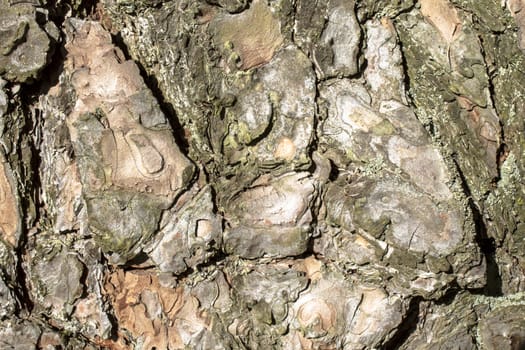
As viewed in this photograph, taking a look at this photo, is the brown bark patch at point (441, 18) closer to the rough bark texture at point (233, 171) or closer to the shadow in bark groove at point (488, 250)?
the rough bark texture at point (233, 171)

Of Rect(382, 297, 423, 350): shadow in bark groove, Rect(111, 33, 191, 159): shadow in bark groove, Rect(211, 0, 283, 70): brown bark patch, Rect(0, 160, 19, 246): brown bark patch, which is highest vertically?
Rect(211, 0, 283, 70): brown bark patch

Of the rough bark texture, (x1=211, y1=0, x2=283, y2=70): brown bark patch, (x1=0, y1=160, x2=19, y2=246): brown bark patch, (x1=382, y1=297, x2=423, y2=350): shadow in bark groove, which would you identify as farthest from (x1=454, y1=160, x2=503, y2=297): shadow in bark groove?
(x1=0, y1=160, x2=19, y2=246): brown bark patch

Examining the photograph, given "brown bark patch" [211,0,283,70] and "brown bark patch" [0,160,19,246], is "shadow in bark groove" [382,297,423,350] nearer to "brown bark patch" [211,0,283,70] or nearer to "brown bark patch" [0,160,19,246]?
"brown bark patch" [211,0,283,70]

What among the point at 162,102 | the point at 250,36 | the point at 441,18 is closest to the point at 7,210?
the point at 162,102

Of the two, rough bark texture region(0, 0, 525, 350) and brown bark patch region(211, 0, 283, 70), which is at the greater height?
brown bark patch region(211, 0, 283, 70)

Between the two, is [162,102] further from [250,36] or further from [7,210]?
[7,210]

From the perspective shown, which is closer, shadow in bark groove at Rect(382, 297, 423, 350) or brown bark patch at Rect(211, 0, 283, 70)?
brown bark patch at Rect(211, 0, 283, 70)

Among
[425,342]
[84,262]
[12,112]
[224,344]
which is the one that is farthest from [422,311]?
[12,112]

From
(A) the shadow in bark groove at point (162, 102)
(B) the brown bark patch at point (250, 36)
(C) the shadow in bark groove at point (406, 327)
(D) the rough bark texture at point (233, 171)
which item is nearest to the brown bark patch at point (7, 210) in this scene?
(D) the rough bark texture at point (233, 171)

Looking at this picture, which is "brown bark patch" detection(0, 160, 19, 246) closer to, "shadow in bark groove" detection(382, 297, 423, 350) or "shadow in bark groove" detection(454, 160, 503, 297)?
"shadow in bark groove" detection(382, 297, 423, 350)

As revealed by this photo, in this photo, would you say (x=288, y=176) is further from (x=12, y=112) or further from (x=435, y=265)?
→ (x=12, y=112)
